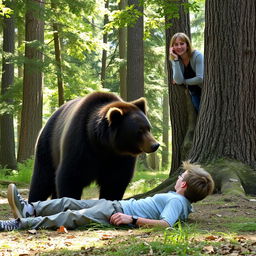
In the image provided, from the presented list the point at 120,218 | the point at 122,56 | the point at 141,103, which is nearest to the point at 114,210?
the point at 120,218

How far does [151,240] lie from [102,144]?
2.54 m

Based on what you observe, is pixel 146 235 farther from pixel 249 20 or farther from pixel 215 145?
pixel 249 20

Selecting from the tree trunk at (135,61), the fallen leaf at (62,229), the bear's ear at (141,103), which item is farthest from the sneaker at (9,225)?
the tree trunk at (135,61)

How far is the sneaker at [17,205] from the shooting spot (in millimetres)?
5203

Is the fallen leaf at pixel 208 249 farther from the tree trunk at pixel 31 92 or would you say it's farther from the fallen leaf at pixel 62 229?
the tree trunk at pixel 31 92

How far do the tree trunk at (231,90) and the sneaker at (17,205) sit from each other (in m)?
3.30

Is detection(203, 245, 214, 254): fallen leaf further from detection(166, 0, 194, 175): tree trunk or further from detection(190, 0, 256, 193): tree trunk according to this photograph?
detection(166, 0, 194, 175): tree trunk

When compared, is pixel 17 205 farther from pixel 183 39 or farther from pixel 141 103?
pixel 183 39

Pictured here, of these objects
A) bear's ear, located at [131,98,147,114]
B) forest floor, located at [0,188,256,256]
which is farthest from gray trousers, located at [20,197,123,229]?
bear's ear, located at [131,98,147,114]

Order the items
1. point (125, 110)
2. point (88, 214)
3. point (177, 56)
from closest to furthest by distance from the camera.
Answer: point (88, 214) → point (125, 110) → point (177, 56)

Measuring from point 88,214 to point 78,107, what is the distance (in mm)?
2287

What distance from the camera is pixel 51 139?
7887mm

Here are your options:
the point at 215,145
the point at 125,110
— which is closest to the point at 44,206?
the point at 125,110

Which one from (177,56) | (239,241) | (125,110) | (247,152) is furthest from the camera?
(177,56)
